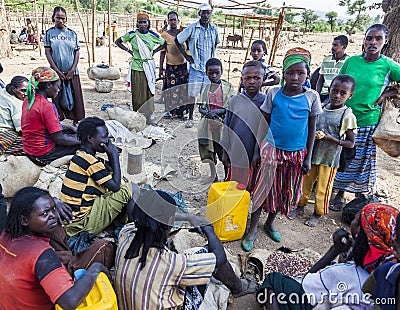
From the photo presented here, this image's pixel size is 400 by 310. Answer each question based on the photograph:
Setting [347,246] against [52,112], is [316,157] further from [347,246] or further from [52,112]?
[52,112]

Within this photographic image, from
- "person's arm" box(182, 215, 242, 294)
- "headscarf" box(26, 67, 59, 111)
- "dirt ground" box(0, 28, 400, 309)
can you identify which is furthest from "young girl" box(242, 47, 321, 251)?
"headscarf" box(26, 67, 59, 111)

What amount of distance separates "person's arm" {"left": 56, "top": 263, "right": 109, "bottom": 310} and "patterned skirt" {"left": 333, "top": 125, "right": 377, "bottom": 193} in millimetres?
2805

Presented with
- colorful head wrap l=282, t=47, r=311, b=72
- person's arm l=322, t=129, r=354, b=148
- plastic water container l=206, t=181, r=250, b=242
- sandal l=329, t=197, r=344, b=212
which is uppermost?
colorful head wrap l=282, t=47, r=311, b=72

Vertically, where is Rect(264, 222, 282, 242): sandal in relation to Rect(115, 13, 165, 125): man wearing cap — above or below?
below

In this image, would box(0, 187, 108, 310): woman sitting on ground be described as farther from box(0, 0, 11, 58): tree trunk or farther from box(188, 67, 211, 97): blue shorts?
box(0, 0, 11, 58): tree trunk

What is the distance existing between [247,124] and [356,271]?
1.51 meters

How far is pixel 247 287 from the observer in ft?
7.77

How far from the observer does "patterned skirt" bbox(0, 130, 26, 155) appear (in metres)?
3.47

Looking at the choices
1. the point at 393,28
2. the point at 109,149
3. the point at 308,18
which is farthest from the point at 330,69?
the point at 308,18

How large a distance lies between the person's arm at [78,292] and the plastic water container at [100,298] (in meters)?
0.04

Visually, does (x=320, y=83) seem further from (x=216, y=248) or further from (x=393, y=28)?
(x=216, y=248)

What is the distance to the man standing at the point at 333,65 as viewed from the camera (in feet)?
13.1

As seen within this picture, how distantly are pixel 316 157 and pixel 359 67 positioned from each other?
1.01 meters

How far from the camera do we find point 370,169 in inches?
136
